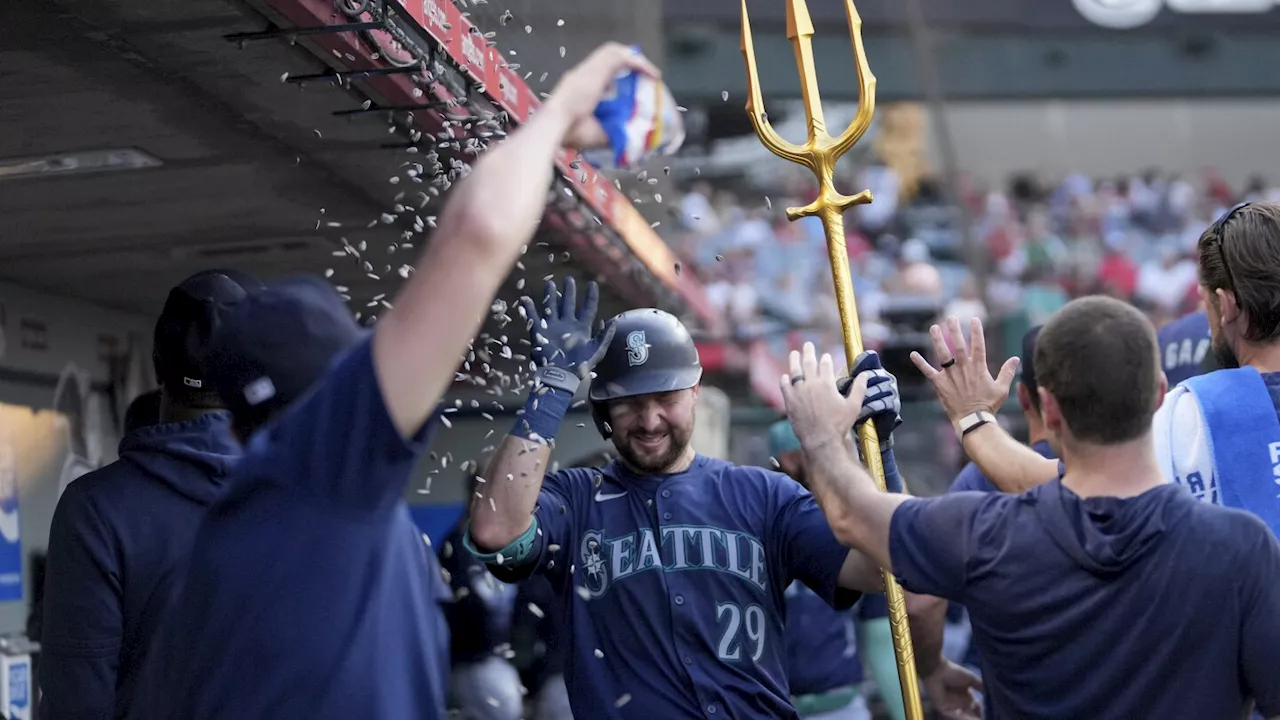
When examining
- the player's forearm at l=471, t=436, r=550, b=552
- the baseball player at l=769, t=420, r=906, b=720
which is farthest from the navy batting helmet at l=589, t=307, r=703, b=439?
the baseball player at l=769, t=420, r=906, b=720

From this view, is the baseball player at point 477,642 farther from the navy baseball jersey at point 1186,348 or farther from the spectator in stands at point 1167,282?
the spectator in stands at point 1167,282

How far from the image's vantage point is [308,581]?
2.24 meters

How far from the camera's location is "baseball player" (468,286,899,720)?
13.0 ft

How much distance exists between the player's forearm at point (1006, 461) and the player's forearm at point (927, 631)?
2115mm

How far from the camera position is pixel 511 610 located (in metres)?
6.86

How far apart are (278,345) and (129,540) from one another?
4.48ft

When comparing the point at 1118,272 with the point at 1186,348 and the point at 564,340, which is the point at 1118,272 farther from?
the point at 564,340

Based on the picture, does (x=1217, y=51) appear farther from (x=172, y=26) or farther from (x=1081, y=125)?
(x=172, y=26)

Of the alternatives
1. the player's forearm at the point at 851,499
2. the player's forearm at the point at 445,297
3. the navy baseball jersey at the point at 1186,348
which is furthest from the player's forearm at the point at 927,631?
the player's forearm at the point at 445,297

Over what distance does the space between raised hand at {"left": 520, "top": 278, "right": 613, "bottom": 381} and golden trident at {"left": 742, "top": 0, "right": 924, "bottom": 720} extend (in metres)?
0.60

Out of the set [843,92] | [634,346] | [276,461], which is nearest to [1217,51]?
[843,92]

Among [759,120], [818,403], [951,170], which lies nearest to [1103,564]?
[818,403]

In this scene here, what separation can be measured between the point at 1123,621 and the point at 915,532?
40cm

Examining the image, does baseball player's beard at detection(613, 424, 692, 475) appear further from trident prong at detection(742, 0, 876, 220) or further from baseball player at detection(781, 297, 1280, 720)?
baseball player at detection(781, 297, 1280, 720)
